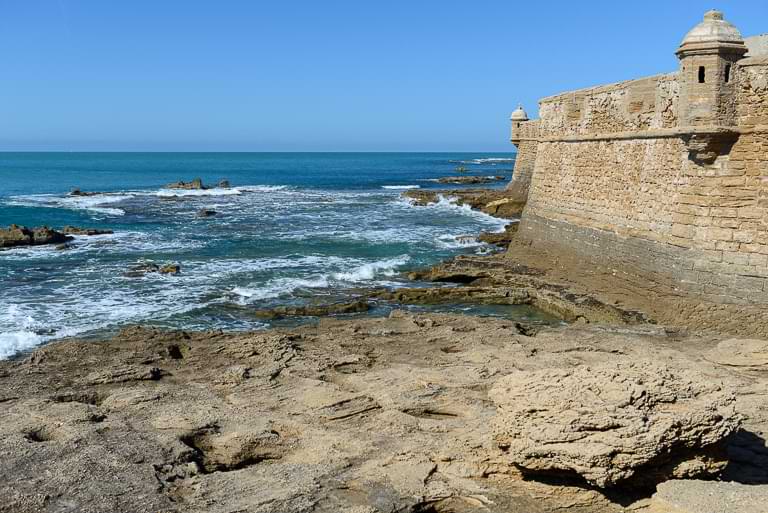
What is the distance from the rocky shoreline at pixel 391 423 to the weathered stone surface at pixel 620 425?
0.04 ft

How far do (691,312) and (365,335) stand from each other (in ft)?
16.9

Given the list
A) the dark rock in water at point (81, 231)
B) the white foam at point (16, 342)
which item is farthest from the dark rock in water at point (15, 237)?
the white foam at point (16, 342)

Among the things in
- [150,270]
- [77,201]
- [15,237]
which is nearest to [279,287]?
[150,270]

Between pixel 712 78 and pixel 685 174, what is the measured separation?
1.66 meters

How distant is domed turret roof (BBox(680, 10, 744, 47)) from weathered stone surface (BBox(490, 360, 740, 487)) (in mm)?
7026

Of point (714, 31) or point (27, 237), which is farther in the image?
point (27, 237)

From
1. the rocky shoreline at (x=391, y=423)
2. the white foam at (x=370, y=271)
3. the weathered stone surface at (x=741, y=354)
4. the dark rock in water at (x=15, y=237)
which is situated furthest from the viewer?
the dark rock in water at (x=15, y=237)

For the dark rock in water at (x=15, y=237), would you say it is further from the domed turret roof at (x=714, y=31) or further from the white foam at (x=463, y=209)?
the domed turret roof at (x=714, y=31)

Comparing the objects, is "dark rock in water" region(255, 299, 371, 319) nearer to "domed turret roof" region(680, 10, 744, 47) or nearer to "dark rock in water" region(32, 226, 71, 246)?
"domed turret roof" region(680, 10, 744, 47)

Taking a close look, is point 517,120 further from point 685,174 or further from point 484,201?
point 685,174

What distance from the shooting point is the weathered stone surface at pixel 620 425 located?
4.95 meters

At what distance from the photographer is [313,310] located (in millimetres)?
13492

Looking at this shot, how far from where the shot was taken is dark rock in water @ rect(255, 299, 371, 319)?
525 inches

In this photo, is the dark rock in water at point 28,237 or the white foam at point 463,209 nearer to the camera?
the dark rock in water at point 28,237
